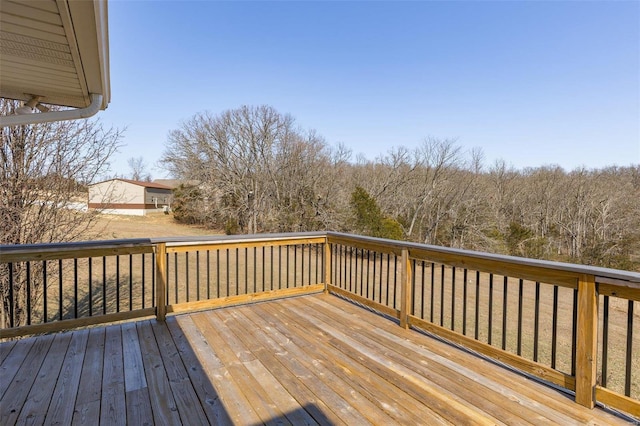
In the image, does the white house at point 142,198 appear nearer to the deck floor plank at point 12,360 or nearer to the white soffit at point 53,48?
the deck floor plank at point 12,360

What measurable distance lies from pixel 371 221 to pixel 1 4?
41.6 feet

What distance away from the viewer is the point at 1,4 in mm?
1122

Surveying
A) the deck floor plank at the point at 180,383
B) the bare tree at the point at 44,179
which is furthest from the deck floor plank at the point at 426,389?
the bare tree at the point at 44,179

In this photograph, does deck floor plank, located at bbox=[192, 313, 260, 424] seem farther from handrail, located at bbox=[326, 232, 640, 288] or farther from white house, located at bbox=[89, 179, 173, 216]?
white house, located at bbox=[89, 179, 173, 216]

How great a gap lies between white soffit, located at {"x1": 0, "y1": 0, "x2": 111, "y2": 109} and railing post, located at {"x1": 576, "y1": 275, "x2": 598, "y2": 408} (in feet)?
9.25

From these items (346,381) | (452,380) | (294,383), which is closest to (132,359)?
(294,383)

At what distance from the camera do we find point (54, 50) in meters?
1.48

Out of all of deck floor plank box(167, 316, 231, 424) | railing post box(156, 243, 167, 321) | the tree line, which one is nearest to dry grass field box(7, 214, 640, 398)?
railing post box(156, 243, 167, 321)

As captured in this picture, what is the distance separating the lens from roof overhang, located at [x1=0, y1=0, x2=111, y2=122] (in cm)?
116

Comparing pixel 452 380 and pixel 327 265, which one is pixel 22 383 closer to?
pixel 452 380

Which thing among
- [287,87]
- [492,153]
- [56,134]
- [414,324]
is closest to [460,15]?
[287,87]

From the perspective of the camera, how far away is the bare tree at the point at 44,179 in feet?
13.3

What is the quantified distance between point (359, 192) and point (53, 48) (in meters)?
12.8

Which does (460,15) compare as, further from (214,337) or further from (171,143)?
(171,143)
